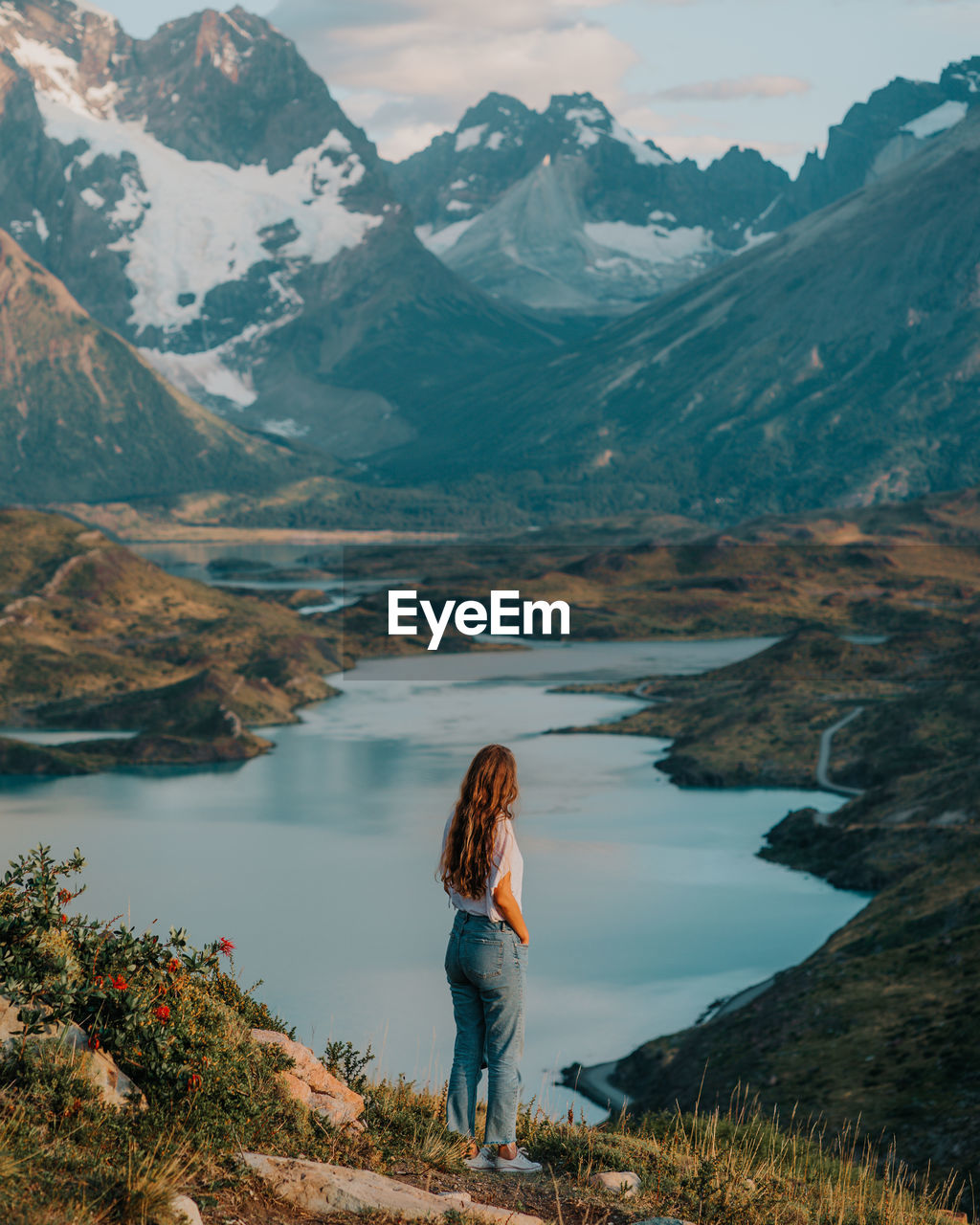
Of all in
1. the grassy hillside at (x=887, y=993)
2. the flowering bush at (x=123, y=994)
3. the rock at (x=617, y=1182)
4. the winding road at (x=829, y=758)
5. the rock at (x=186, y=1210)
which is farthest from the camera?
the winding road at (x=829, y=758)

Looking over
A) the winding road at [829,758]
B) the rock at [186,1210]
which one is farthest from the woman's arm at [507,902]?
the winding road at [829,758]

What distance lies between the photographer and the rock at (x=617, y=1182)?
53.0ft

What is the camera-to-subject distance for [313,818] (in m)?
163

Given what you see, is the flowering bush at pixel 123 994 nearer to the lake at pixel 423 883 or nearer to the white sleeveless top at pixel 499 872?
the white sleeveless top at pixel 499 872

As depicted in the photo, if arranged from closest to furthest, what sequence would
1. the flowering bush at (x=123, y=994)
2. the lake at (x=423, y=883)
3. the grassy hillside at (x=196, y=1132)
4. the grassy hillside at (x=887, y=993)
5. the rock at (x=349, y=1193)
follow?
the grassy hillside at (x=196, y=1132)
the rock at (x=349, y=1193)
the flowering bush at (x=123, y=994)
the grassy hillside at (x=887, y=993)
the lake at (x=423, y=883)

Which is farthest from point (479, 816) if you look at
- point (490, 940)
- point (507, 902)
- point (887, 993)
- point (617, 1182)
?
point (887, 993)

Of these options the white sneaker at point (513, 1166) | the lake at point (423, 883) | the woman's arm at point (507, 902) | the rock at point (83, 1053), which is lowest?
the lake at point (423, 883)

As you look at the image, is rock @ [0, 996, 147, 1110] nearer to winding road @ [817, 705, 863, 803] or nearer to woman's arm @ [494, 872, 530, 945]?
woman's arm @ [494, 872, 530, 945]

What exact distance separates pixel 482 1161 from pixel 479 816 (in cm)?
Result: 397

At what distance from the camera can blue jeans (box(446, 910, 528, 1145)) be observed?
52.5 ft

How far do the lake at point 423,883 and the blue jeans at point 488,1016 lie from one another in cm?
4412

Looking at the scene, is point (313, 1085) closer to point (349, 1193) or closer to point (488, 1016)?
point (488, 1016)

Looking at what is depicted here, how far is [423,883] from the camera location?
438 ft

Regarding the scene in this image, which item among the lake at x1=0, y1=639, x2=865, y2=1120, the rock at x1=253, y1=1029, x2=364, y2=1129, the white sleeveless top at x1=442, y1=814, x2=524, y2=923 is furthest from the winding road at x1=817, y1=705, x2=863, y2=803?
the white sleeveless top at x1=442, y1=814, x2=524, y2=923
